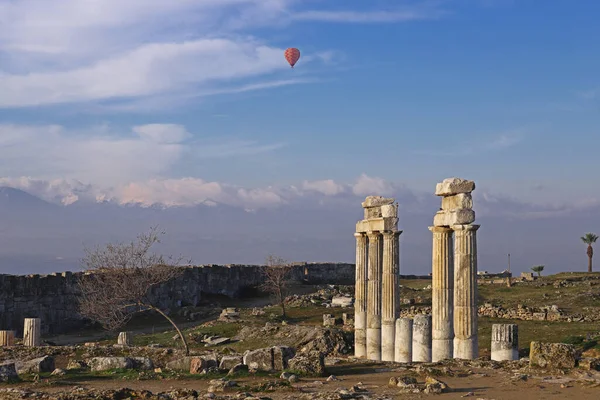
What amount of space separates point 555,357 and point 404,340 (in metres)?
6.84

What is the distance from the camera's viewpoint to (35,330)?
33.6 metres

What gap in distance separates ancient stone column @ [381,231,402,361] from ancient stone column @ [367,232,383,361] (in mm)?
819

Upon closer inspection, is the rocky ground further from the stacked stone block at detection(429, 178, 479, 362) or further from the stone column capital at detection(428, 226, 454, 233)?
the stone column capital at detection(428, 226, 454, 233)

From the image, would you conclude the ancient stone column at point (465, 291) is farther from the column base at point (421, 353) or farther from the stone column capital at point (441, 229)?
the column base at point (421, 353)

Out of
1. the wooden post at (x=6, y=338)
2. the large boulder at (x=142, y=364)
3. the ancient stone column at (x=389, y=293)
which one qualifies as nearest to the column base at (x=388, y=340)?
the ancient stone column at (x=389, y=293)

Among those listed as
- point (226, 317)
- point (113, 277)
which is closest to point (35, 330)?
point (113, 277)

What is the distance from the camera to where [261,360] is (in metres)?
22.0

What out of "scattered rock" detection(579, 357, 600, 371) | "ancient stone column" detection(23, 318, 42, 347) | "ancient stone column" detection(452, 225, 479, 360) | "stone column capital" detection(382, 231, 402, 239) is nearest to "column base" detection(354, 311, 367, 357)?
"stone column capital" detection(382, 231, 402, 239)

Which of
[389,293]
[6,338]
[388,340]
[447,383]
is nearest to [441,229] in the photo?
[389,293]

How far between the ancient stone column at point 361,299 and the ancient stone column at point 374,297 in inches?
14.1

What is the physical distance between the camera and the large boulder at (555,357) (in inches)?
787

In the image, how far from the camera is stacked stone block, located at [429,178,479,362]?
2238 centimetres

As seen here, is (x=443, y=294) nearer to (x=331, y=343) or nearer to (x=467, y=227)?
(x=467, y=227)

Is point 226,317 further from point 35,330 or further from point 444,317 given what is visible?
point 444,317
